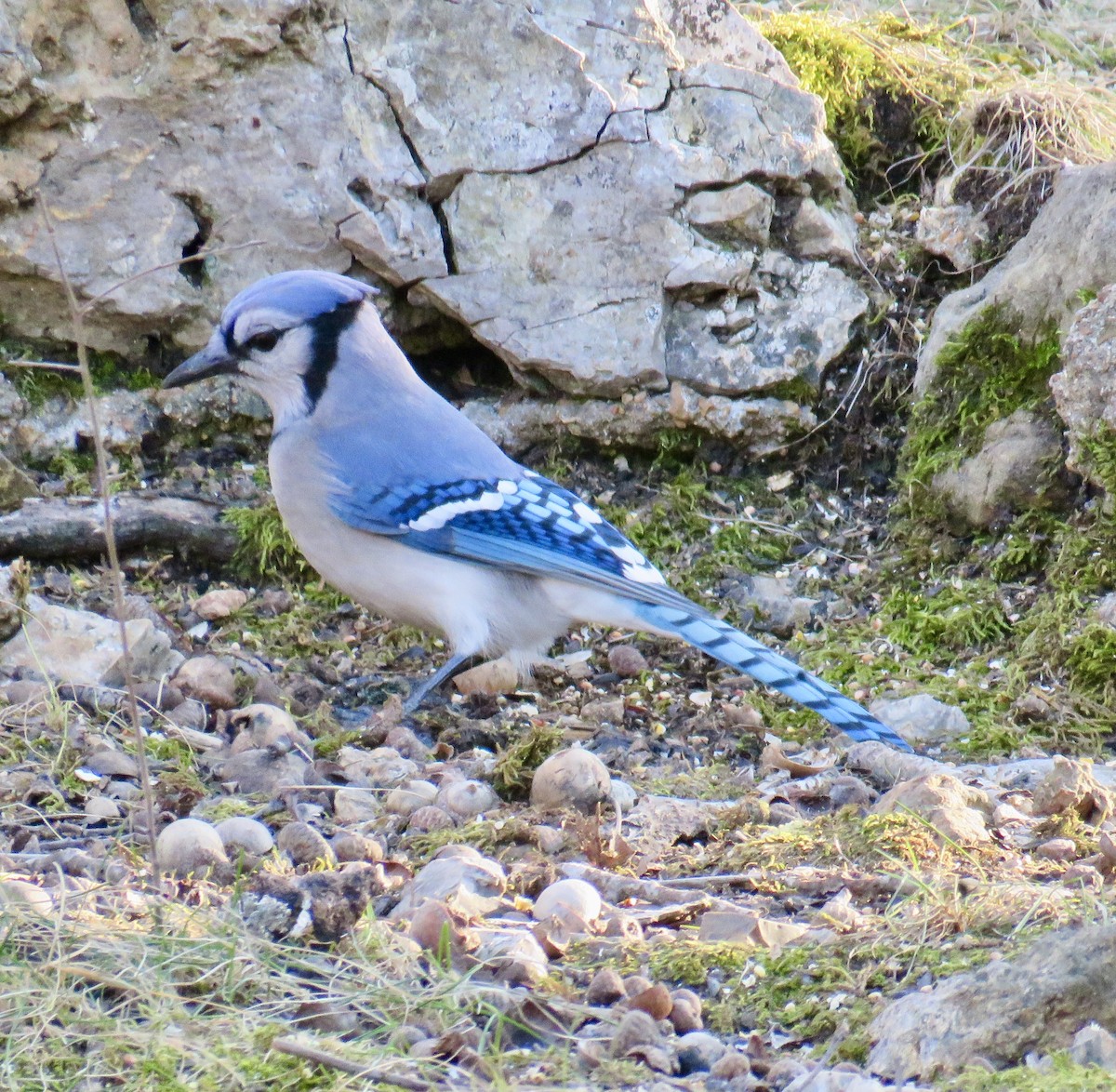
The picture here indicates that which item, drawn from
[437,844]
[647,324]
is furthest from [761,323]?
[437,844]

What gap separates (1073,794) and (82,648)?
2.03 metres

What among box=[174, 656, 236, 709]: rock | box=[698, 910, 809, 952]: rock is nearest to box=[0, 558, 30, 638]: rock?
box=[174, 656, 236, 709]: rock

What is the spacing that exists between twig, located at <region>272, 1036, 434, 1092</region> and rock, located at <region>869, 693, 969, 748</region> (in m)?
1.87

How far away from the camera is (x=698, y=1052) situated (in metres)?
1.71

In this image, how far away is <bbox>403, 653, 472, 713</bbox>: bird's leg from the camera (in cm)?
350

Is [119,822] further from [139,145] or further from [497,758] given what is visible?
[139,145]

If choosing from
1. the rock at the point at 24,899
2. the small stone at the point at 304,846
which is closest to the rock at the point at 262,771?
the small stone at the point at 304,846

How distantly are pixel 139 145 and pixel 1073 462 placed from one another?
2.53 m

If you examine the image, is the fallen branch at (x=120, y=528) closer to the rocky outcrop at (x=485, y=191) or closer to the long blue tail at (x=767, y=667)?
the rocky outcrop at (x=485, y=191)

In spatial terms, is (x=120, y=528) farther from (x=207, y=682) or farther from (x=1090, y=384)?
(x=1090, y=384)

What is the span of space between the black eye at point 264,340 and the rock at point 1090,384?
188cm

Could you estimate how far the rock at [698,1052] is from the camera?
1.69 m

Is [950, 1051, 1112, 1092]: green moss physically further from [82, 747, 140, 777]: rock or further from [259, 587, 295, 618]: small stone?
[259, 587, 295, 618]: small stone

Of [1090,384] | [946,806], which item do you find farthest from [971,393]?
[946,806]
